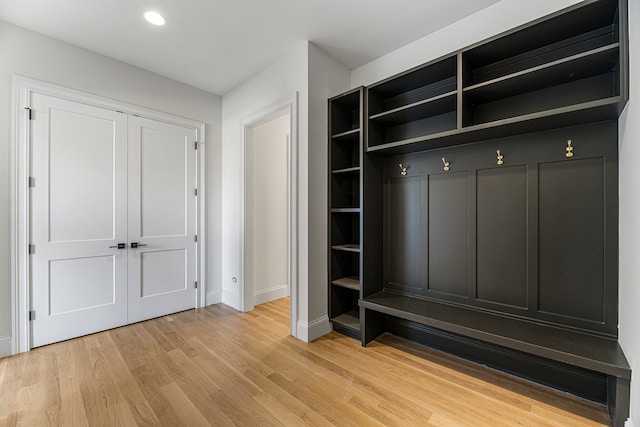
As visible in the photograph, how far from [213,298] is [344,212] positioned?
87.9 inches

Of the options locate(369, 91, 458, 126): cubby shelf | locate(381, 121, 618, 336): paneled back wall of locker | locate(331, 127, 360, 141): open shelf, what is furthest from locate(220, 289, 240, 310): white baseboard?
locate(369, 91, 458, 126): cubby shelf

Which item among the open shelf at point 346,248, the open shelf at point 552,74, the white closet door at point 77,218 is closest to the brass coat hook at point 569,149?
the open shelf at point 552,74

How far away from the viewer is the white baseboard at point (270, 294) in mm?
3697

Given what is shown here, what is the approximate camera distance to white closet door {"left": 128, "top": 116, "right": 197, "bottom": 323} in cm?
304

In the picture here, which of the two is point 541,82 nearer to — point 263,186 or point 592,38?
point 592,38

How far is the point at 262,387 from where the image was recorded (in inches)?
75.0

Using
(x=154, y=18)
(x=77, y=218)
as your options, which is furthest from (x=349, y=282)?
(x=154, y=18)

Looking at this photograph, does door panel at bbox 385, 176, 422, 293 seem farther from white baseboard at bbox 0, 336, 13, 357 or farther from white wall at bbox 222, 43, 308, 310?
white baseboard at bbox 0, 336, 13, 357

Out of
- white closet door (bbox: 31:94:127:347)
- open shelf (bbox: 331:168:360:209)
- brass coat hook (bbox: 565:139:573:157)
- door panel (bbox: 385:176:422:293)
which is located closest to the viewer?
brass coat hook (bbox: 565:139:573:157)

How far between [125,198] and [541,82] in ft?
12.7

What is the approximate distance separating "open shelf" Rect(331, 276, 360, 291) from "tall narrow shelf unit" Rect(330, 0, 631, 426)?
3.4 inches

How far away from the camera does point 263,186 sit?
12.3ft

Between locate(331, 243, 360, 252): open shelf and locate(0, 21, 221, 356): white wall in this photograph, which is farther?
locate(331, 243, 360, 252): open shelf

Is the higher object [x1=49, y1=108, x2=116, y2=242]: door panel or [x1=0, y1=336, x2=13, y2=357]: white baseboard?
[x1=49, y1=108, x2=116, y2=242]: door panel
